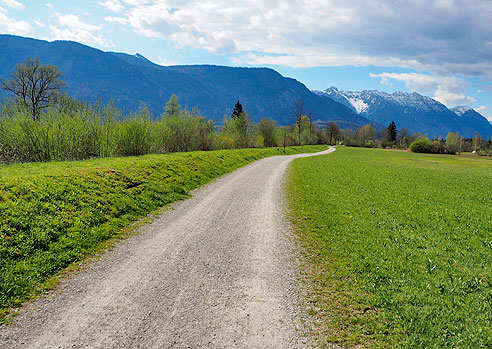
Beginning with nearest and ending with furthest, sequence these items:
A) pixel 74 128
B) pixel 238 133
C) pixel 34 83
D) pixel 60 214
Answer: pixel 60 214
pixel 74 128
pixel 34 83
pixel 238 133

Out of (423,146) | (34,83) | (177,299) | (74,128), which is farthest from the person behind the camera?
(423,146)

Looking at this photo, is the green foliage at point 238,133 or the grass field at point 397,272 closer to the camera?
the grass field at point 397,272

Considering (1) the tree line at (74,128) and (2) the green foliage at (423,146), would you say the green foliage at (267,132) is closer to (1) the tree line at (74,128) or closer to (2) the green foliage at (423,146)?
(1) the tree line at (74,128)

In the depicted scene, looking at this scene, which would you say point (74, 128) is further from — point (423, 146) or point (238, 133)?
point (423, 146)

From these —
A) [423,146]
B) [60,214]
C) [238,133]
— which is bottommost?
[60,214]

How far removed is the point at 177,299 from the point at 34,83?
44.9 m

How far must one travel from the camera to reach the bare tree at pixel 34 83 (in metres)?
35.2

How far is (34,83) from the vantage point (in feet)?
119

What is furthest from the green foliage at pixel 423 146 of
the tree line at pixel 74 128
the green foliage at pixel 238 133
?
the tree line at pixel 74 128

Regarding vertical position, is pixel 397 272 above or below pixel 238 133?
below

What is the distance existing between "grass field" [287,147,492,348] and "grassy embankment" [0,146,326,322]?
610 cm

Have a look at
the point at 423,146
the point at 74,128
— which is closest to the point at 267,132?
the point at 74,128

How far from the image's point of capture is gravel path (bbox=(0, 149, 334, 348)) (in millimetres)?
4129

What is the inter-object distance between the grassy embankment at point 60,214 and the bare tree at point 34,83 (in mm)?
31431
